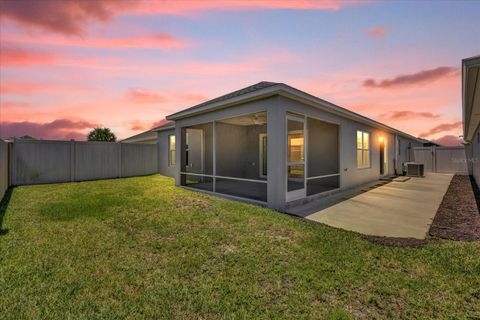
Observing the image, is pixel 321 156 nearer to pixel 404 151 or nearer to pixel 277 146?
pixel 277 146

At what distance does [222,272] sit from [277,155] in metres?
3.64

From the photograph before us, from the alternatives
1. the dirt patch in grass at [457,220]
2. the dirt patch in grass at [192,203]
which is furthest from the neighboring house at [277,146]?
the dirt patch in grass at [457,220]

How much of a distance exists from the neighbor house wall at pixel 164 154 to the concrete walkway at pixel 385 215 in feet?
33.7

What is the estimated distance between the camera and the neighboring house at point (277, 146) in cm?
616

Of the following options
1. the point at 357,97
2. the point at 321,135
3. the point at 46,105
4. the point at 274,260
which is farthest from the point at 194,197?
the point at 357,97

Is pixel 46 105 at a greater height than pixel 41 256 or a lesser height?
greater

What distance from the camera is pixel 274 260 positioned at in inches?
130

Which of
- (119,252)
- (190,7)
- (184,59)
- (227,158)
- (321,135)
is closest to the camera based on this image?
(119,252)

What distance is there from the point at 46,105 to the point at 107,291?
422 inches

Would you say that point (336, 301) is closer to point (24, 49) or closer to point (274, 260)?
point (274, 260)

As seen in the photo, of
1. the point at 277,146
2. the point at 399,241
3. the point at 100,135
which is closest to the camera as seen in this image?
the point at 399,241

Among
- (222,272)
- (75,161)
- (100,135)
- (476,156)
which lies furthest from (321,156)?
(100,135)

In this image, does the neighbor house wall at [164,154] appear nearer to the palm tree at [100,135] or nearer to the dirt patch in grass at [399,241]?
the dirt patch in grass at [399,241]

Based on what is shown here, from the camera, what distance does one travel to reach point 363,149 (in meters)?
11.1
